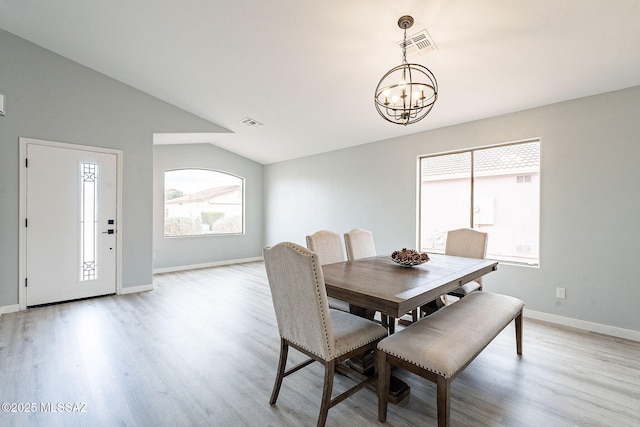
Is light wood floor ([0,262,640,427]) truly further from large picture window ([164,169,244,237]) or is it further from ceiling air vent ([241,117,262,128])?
ceiling air vent ([241,117,262,128])

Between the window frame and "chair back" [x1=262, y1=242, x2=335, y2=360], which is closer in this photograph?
"chair back" [x1=262, y1=242, x2=335, y2=360]

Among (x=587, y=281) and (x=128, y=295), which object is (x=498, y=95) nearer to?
(x=587, y=281)

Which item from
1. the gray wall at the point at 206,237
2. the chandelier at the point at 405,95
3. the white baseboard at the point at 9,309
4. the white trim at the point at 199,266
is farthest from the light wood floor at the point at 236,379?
the gray wall at the point at 206,237

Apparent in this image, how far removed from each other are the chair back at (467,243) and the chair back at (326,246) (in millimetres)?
1330

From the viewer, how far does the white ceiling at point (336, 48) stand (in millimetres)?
2326

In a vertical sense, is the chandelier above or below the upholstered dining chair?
above

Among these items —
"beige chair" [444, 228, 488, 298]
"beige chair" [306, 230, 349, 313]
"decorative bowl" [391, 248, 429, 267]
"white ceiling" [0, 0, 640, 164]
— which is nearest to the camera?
"white ceiling" [0, 0, 640, 164]

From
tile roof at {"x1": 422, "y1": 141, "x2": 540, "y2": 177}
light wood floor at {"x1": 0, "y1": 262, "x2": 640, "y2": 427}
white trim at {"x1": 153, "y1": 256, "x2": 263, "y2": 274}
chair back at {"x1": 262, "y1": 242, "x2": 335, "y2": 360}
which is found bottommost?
light wood floor at {"x1": 0, "y1": 262, "x2": 640, "y2": 427}

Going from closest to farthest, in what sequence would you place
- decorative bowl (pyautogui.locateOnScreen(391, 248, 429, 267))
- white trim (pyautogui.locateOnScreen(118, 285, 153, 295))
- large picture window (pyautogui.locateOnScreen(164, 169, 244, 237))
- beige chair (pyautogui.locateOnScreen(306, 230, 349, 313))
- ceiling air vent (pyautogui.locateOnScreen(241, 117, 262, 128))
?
decorative bowl (pyautogui.locateOnScreen(391, 248, 429, 267)) < beige chair (pyautogui.locateOnScreen(306, 230, 349, 313)) < white trim (pyautogui.locateOnScreen(118, 285, 153, 295)) < ceiling air vent (pyautogui.locateOnScreen(241, 117, 262, 128)) < large picture window (pyautogui.locateOnScreen(164, 169, 244, 237))

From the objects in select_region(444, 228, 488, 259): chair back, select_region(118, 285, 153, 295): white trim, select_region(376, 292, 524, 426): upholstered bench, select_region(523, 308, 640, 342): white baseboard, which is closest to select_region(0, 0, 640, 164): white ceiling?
select_region(444, 228, 488, 259): chair back

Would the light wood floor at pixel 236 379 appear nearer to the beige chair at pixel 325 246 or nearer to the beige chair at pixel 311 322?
the beige chair at pixel 311 322

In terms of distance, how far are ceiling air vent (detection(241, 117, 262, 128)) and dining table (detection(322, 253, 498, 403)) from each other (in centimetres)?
338

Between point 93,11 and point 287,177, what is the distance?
14.1ft

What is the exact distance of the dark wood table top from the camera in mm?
1667
